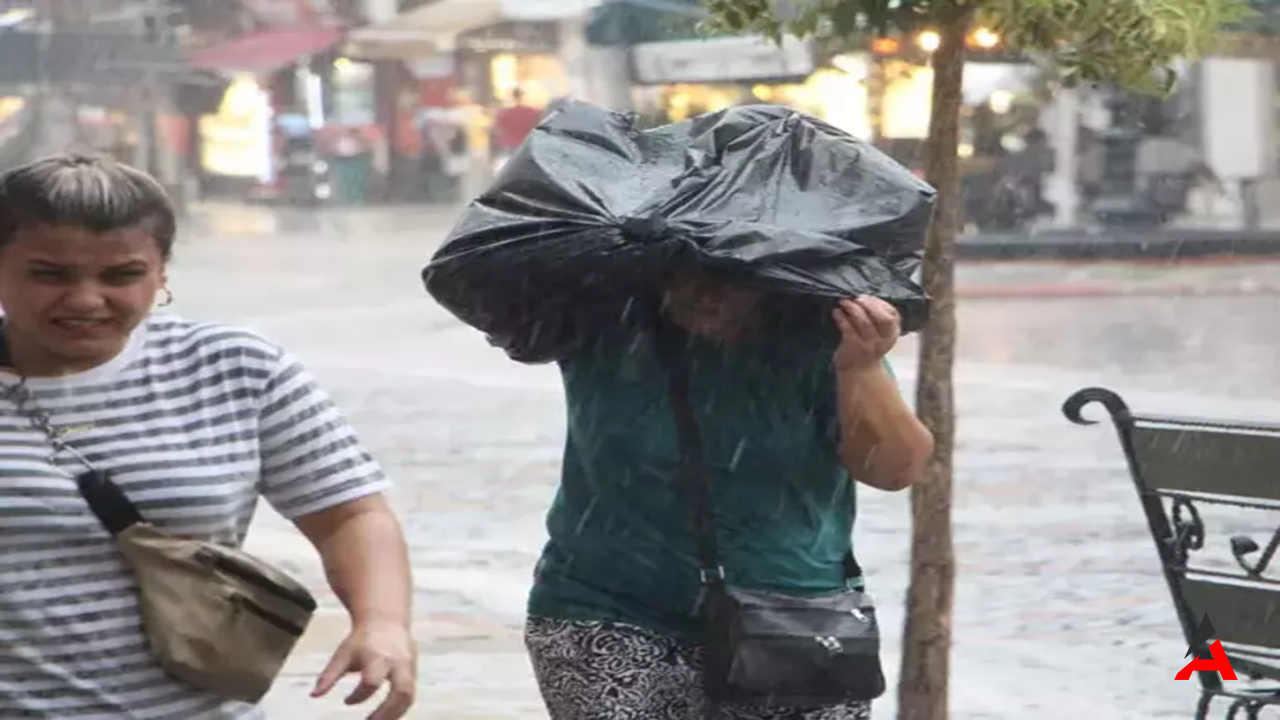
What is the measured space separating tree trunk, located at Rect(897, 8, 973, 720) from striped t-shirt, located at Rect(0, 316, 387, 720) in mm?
1934

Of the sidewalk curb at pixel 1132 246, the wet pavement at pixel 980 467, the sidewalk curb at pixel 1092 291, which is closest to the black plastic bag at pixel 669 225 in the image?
the wet pavement at pixel 980 467

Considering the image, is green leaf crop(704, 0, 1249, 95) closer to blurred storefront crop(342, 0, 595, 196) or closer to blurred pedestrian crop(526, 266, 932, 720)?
blurred pedestrian crop(526, 266, 932, 720)

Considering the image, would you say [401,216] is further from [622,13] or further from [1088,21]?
[1088,21]

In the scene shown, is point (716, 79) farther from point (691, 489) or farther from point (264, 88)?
point (691, 489)

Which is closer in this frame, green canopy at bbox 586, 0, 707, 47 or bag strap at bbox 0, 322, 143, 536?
bag strap at bbox 0, 322, 143, 536

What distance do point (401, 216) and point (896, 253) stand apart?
106 ft

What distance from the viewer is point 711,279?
2920 millimetres

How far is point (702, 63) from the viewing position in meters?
30.2

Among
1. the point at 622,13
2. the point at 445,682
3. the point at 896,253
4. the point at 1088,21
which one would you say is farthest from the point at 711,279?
the point at 622,13

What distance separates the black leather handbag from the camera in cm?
292

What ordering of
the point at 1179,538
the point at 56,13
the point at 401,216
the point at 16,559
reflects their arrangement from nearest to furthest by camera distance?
1. the point at 16,559
2. the point at 1179,538
3. the point at 401,216
4. the point at 56,13

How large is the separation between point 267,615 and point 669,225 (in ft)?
2.67

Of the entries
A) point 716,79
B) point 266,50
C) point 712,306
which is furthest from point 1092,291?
point 266,50

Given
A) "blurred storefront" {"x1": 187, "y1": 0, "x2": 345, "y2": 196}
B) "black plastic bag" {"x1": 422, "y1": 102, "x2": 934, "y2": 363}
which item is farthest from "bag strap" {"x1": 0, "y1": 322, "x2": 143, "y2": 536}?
"blurred storefront" {"x1": 187, "y1": 0, "x2": 345, "y2": 196}
